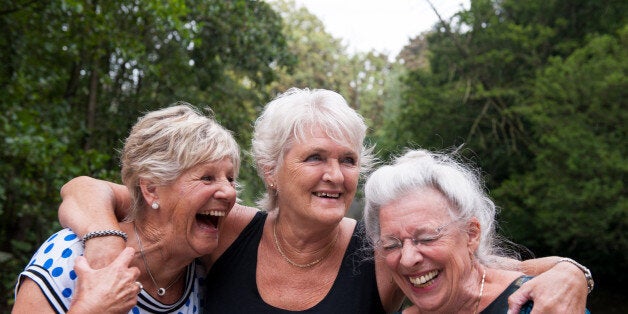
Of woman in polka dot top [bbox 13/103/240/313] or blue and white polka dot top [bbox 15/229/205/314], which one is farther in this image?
woman in polka dot top [bbox 13/103/240/313]

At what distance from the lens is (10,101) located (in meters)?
5.98

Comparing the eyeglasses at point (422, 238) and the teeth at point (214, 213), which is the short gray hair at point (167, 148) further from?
the eyeglasses at point (422, 238)

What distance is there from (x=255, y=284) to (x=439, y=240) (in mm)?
942

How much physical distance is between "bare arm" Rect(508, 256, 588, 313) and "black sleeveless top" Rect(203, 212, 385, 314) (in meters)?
0.76

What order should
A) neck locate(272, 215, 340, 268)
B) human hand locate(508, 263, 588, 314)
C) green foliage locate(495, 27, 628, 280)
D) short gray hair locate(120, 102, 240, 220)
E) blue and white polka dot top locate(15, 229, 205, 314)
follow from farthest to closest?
green foliage locate(495, 27, 628, 280), neck locate(272, 215, 340, 268), short gray hair locate(120, 102, 240, 220), blue and white polka dot top locate(15, 229, 205, 314), human hand locate(508, 263, 588, 314)

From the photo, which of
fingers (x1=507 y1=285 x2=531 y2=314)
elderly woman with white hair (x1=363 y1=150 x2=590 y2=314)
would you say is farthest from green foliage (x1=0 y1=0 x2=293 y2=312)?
fingers (x1=507 y1=285 x2=531 y2=314)

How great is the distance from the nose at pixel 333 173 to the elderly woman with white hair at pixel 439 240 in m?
0.21

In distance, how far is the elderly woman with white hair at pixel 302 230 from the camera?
273 centimetres

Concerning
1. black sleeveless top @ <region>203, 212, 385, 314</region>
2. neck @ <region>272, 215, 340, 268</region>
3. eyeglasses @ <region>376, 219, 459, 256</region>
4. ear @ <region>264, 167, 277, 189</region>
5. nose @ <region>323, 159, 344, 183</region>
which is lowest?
black sleeveless top @ <region>203, 212, 385, 314</region>

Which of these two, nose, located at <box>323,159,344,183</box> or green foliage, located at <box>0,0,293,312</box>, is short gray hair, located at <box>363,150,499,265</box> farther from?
green foliage, located at <box>0,0,293,312</box>

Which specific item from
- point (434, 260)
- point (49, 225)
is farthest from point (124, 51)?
point (434, 260)

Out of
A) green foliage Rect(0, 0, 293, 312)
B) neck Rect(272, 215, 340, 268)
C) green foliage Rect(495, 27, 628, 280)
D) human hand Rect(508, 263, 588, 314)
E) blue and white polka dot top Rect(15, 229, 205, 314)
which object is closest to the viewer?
human hand Rect(508, 263, 588, 314)

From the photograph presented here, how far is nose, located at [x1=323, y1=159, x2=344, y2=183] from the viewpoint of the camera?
269cm

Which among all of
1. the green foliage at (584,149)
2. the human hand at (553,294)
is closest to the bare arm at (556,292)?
the human hand at (553,294)
